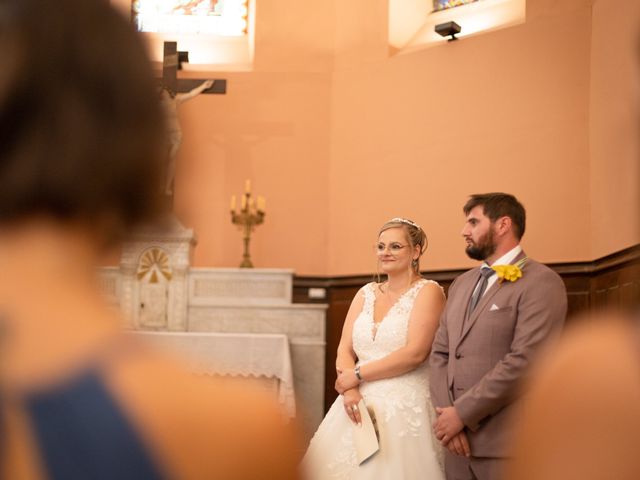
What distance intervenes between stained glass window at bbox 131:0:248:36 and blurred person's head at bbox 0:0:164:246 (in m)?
12.3

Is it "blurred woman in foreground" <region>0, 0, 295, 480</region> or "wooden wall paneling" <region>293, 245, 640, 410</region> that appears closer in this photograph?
"blurred woman in foreground" <region>0, 0, 295, 480</region>

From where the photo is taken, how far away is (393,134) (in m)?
10.9

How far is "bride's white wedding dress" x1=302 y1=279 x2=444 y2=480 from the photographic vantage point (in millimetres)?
4516

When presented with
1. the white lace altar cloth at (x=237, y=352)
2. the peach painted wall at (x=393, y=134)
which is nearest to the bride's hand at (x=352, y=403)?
the white lace altar cloth at (x=237, y=352)

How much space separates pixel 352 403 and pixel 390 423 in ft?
0.76

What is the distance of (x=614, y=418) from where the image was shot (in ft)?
2.42

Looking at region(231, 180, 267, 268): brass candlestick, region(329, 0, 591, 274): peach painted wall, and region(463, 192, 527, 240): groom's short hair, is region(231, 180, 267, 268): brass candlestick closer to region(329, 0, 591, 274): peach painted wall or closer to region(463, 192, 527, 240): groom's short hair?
region(329, 0, 591, 274): peach painted wall

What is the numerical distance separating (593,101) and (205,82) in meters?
4.49

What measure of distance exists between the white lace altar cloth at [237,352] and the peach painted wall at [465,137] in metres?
2.36

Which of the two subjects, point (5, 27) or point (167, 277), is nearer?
point (5, 27)

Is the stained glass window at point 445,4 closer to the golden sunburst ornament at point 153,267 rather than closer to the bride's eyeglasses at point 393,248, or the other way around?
the golden sunburst ornament at point 153,267

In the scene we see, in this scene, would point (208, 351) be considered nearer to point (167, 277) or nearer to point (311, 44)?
point (167, 277)

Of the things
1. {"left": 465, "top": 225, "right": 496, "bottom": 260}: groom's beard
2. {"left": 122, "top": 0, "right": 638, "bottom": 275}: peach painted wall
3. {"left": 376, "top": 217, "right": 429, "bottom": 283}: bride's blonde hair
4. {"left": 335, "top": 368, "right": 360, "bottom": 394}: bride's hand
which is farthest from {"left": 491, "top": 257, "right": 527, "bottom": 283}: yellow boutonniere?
{"left": 122, "top": 0, "right": 638, "bottom": 275}: peach painted wall

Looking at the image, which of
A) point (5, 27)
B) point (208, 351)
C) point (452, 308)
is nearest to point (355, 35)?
point (208, 351)
